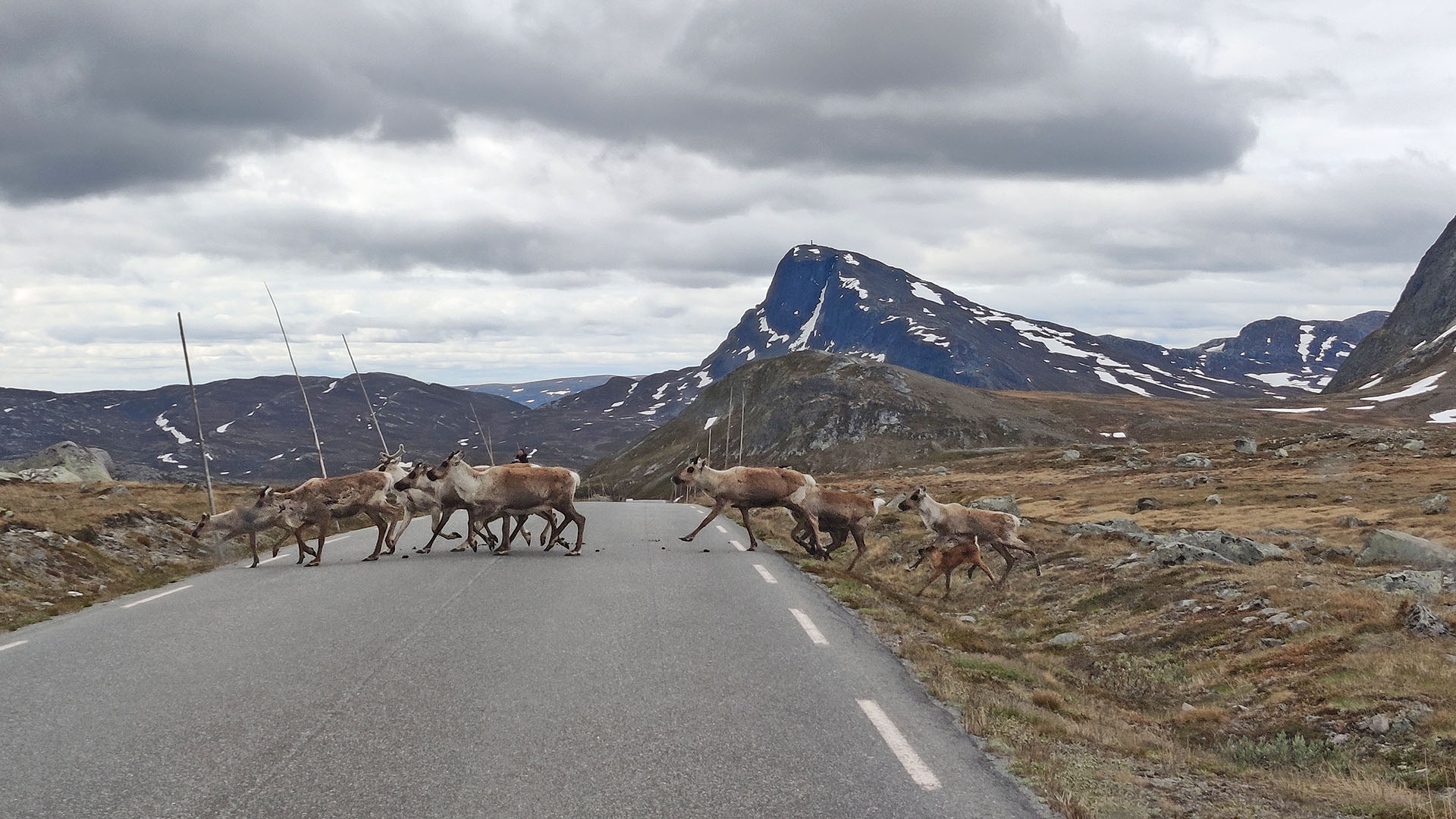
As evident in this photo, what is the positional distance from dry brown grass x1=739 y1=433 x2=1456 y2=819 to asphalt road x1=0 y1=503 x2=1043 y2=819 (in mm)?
868

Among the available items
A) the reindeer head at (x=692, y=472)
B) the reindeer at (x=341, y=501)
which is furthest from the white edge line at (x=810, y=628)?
the reindeer at (x=341, y=501)

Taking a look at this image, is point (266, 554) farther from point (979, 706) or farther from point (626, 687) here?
point (979, 706)

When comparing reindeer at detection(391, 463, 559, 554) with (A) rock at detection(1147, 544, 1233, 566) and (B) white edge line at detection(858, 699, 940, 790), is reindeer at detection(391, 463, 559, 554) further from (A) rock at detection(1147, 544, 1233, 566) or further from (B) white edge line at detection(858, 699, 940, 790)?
(B) white edge line at detection(858, 699, 940, 790)

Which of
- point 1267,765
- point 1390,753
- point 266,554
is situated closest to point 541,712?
point 1267,765

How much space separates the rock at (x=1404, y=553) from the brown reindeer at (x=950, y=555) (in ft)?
24.4

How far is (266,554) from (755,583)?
42.4ft

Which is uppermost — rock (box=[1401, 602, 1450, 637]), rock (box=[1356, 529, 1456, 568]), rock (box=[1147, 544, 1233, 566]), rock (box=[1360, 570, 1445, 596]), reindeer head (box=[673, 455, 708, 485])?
reindeer head (box=[673, 455, 708, 485])

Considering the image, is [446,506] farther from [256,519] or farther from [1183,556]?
[1183,556]

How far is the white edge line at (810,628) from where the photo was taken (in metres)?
11.3

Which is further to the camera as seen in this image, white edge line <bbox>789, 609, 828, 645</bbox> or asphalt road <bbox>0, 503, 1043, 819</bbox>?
white edge line <bbox>789, 609, 828, 645</bbox>

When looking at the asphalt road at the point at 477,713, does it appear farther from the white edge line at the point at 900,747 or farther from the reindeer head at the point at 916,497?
the reindeer head at the point at 916,497

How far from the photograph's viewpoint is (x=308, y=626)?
12.0 m

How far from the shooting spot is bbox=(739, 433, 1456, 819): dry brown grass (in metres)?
7.06

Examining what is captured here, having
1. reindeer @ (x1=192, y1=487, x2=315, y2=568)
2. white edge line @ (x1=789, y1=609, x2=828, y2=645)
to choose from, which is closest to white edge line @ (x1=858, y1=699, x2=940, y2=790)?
white edge line @ (x1=789, y1=609, x2=828, y2=645)
